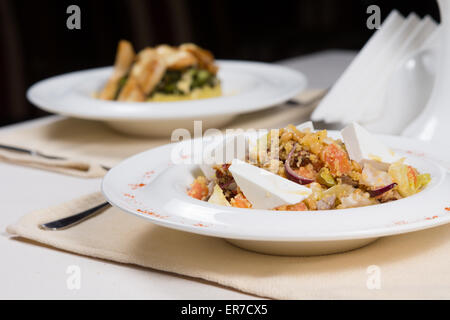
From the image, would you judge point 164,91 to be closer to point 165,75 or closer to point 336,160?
point 165,75

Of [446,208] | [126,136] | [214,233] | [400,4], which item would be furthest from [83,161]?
[400,4]

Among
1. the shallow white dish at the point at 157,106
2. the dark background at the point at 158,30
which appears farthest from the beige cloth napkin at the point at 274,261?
the dark background at the point at 158,30

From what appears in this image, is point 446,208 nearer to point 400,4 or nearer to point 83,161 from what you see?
point 83,161

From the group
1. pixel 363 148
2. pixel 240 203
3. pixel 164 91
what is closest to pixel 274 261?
pixel 240 203

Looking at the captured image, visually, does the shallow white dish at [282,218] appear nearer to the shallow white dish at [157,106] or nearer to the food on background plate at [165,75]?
the shallow white dish at [157,106]

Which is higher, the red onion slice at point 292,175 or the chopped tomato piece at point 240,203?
the red onion slice at point 292,175
